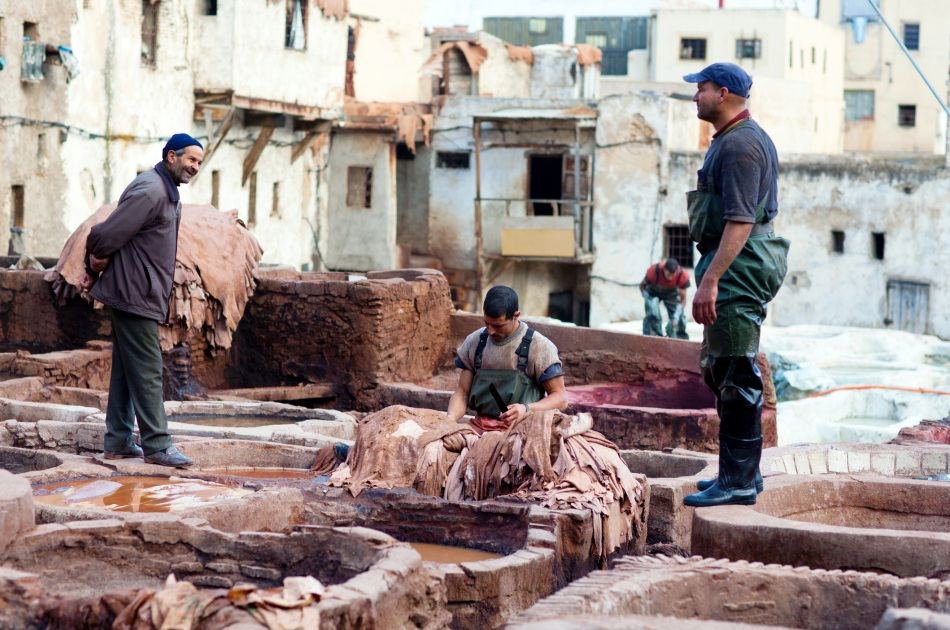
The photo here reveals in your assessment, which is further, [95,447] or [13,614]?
[95,447]

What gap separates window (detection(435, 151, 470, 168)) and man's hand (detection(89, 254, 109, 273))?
29.2 m

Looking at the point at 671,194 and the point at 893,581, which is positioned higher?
the point at 671,194

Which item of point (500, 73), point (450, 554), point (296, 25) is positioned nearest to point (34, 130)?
point (296, 25)

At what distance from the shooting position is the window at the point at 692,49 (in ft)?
167

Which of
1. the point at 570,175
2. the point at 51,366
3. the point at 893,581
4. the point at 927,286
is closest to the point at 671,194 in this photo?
the point at 570,175

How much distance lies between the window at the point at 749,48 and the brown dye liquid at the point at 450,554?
144 ft

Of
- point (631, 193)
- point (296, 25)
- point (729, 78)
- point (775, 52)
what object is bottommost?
point (729, 78)

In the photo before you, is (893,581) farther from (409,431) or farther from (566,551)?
(409,431)

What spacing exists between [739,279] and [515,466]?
1.45m

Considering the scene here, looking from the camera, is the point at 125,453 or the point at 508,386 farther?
the point at 125,453

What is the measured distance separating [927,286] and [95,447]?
1099 inches

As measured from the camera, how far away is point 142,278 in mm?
8750

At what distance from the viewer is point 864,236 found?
35094 mm

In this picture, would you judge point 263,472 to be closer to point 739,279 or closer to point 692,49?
point 739,279
